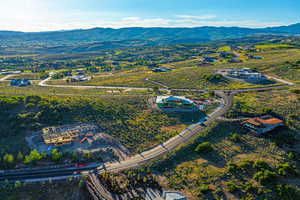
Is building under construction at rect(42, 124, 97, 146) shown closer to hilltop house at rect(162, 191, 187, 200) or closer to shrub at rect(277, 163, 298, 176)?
hilltop house at rect(162, 191, 187, 200)

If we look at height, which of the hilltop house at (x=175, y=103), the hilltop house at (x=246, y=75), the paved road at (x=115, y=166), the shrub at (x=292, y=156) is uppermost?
the hilltop house at (x=246, y=75)

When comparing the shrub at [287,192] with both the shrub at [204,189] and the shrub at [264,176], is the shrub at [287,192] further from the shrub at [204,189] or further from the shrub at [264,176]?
the shrub at [204,189]

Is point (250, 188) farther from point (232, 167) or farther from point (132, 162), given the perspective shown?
point (132, 162)

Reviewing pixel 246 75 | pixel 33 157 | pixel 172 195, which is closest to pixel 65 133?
pixel 33 157

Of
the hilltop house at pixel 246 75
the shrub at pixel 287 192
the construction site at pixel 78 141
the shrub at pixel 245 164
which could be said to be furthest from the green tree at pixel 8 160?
the hilltop house at pixel 246 75

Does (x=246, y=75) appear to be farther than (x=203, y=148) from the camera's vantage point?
Yes

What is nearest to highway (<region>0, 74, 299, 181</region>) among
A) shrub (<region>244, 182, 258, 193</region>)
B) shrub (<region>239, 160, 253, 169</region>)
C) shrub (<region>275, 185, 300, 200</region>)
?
shrub (<region>239, 160, 253, 169</region>)

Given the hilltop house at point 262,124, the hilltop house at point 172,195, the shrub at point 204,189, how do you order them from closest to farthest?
the hilltop house at point 172,195 → the shrub at point 204,189 → the hilltop house at point 262,124
